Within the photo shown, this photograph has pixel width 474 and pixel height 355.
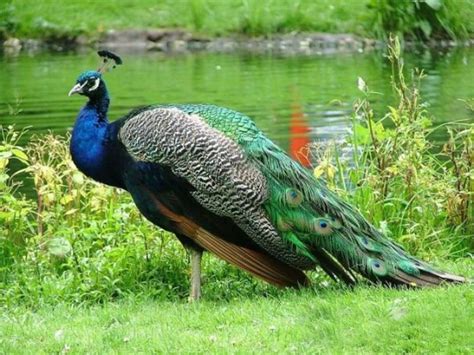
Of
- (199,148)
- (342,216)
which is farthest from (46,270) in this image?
(342,216)

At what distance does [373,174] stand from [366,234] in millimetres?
1755

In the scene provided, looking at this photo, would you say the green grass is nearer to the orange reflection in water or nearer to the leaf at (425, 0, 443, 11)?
the orange reflection in water

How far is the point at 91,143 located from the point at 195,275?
111 centimetres

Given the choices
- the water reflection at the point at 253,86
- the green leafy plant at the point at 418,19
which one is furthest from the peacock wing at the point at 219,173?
the green leafy plant at the point at 418,19

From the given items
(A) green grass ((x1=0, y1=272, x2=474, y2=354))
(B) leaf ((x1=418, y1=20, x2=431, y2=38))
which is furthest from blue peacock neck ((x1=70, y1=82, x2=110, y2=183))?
(B) leaf ((x1=418, y1=20, x2=431, y2=38))

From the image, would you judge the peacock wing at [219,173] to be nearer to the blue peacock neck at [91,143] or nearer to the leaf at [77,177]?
the blue peacock neck at [91,143]

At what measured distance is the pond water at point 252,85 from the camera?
1638 centimetres

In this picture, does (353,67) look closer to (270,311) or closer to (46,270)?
(46,270)

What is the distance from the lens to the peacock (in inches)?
281

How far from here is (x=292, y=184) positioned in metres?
7.26

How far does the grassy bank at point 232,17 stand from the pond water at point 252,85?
3.50 feet

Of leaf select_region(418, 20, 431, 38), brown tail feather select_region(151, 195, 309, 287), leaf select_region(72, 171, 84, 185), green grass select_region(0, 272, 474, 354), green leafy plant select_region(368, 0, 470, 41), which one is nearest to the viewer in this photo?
green grass select_region(0, 272, 474, 354)

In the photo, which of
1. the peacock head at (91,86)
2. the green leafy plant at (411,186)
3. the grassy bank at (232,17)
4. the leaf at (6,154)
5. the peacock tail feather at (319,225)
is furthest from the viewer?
the grassy bank at (232,17)

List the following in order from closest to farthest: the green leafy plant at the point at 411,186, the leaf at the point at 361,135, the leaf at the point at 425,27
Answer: the green leafy plant at the point at 411,186 → the leaf at the point at 361,135 → the leaf at the point at 425,27
